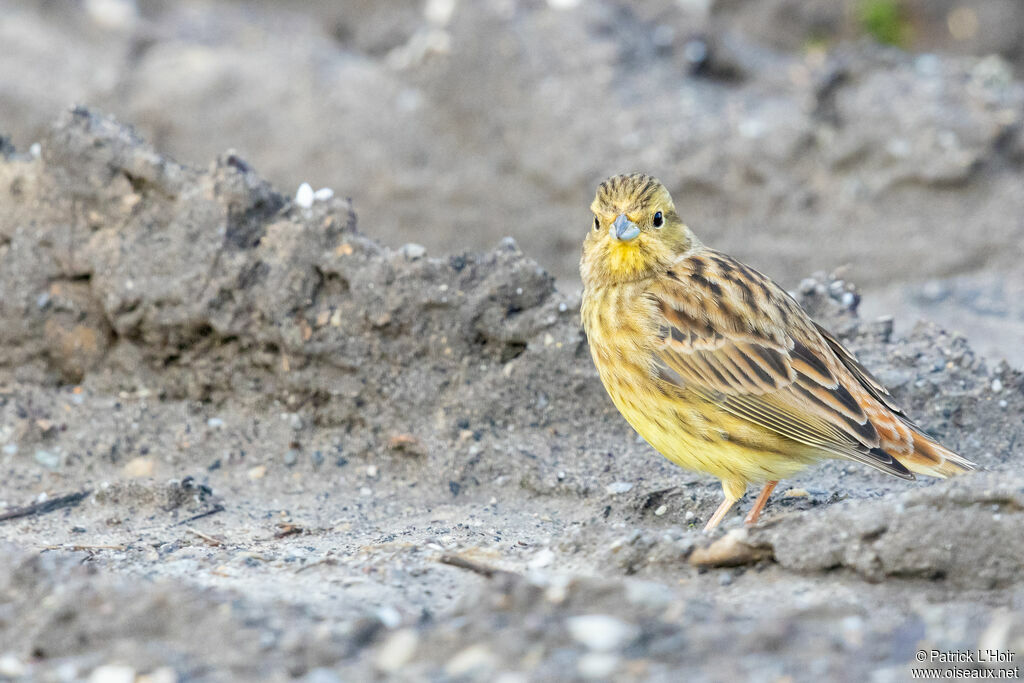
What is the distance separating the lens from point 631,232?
15.8ft

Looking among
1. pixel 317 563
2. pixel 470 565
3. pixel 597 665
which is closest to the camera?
pixel 597 665

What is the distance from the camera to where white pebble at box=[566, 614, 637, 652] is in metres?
2.86

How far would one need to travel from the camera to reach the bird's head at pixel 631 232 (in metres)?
4.88

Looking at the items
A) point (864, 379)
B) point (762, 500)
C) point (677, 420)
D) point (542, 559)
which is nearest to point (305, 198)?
point (677, 420)

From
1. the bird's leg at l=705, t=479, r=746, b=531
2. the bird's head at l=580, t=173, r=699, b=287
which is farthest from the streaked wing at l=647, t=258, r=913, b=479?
the bird's leg at l=705, t=479, r=746, b=531

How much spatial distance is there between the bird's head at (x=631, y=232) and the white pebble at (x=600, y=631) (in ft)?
7.23

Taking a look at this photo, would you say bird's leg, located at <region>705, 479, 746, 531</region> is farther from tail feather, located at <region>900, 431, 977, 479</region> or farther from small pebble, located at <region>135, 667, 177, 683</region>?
small pebble, located at <region>135, 667, 177, 683</region>

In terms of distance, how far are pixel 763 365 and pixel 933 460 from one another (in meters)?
0.73

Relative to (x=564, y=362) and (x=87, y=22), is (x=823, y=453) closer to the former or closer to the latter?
(x=564, y=362)

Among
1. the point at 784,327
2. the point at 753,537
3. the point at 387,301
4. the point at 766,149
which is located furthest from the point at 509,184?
the point at 753,537

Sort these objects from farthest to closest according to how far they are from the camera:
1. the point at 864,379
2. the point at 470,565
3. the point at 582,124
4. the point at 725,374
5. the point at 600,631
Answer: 1. the point at 582,124
2. the point at 864,379
3. the point at 725,374
4. the point at 470,565
5. the point at 600,631

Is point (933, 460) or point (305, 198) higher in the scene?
point (305, 198)

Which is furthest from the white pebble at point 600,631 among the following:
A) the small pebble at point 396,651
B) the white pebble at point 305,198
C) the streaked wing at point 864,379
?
the white pebble at point 305,198

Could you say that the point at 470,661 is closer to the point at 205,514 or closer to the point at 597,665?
the point at 597,665
